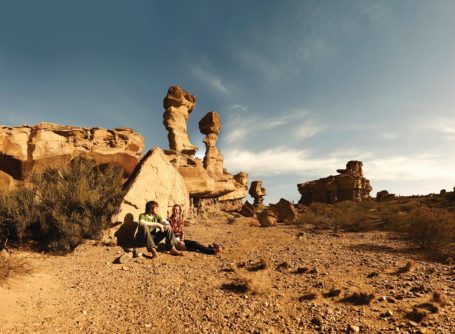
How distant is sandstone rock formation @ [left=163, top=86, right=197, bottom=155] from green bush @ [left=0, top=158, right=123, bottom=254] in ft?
52.8

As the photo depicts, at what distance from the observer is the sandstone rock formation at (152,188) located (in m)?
7.92

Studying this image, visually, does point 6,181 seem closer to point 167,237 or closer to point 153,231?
point 153,231

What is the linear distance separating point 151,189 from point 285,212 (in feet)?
39.8

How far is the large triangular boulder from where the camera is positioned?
7840 mm

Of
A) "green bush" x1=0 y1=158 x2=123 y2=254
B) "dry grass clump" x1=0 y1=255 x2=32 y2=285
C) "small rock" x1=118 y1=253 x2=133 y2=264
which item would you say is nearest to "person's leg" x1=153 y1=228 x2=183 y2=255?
"small rock" x1=118 y1=253 x2=133 y2=264

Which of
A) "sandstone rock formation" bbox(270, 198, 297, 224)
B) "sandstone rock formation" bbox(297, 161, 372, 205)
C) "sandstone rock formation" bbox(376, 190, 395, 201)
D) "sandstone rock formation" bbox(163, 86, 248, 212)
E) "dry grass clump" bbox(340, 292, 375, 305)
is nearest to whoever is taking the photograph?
"dry grass clump" bbox(340, 292, 375, 305)

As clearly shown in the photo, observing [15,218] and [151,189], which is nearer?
[15,218]

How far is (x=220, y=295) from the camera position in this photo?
4.42 meters

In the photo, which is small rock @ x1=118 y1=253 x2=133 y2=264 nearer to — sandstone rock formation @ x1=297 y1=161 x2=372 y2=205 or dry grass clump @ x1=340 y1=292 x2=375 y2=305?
dry grass clump @ x1=340 y1=292 x2=375 y2=305

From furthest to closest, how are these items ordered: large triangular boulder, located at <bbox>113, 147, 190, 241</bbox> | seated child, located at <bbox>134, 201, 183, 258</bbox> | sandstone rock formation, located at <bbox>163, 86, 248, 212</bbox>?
1. sandstone rock formation, located at <bbox>163, 86, 248, 212</bbox>
2. large triangular boulder, located at <bbox>113, 147, 190, 241</bbox>
3. seated child, located at <bbox>134, 201, 183, 258</bbox>

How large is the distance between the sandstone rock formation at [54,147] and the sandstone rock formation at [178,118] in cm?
1176

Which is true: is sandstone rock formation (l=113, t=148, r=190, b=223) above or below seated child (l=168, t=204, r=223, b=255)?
above

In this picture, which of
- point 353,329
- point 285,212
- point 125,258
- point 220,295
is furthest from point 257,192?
point 353,329

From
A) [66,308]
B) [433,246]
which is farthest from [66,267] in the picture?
[433,246]
